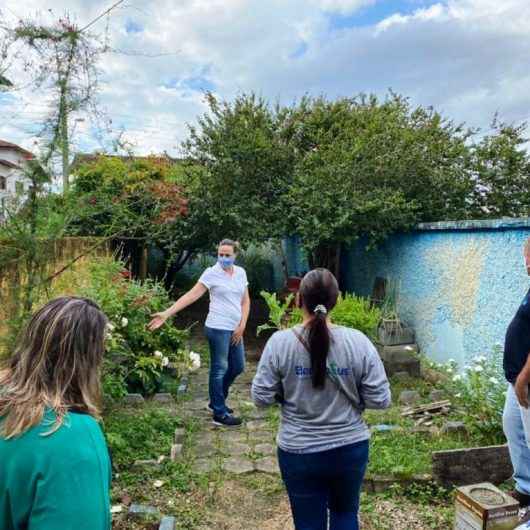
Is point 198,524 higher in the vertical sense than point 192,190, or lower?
lower

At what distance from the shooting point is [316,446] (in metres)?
2.23

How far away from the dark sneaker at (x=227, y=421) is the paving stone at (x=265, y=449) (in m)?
0.48

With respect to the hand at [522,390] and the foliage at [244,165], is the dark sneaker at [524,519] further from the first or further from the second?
the foliage at [244,165]

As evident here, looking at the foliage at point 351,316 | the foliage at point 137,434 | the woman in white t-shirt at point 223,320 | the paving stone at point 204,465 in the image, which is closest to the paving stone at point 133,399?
the foliage at point 137,434

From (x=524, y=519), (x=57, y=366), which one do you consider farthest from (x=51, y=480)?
(x=524, y=519)

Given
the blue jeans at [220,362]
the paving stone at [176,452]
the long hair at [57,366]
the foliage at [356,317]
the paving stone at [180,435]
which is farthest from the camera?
the foliage at [356,317]

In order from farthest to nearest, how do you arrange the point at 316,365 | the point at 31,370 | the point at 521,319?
1. the point at 521,319
2. the point at 316,365
3. the point at 31,370

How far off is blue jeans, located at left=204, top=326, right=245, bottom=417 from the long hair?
3.15 metres

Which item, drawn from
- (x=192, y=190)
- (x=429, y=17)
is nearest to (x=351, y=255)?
(x=192, y=190)

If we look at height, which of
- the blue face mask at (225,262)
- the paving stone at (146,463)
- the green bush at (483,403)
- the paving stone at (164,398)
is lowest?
the paving stone at (146,463)

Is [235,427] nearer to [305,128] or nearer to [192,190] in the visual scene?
[192,190]

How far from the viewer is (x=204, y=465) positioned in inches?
151

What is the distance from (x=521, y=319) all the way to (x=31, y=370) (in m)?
2.54

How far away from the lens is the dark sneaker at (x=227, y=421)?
4.66 metres
